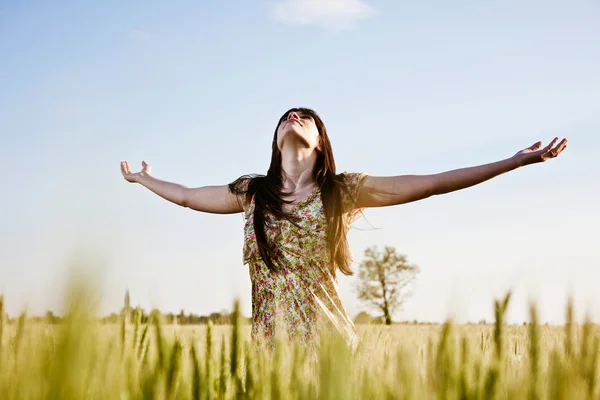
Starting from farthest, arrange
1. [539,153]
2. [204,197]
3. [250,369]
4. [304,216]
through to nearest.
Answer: [204,197] < [304,216] < [539,153] < [250,369]

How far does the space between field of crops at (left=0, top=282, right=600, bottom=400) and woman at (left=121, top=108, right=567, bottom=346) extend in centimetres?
297

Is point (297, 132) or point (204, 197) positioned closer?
point (297, 132)

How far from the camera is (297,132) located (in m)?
4.52

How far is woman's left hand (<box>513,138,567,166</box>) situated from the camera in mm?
3836

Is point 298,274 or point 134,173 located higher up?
point 134,173

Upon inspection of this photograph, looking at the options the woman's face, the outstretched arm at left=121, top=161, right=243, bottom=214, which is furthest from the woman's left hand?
the outstretched arm at left=121, top=161, right=243, bottom=214

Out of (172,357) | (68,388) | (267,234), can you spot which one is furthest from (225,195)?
(68,388)

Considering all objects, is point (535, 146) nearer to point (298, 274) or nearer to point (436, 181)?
point (436, 181)

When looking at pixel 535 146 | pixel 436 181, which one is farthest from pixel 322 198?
pixel 535 146

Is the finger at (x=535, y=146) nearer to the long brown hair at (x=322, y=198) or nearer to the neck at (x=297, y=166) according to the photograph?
the long brown hair at (x=322, y=198)

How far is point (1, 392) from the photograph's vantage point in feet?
2.88

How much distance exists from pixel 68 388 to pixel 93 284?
0.41 ft

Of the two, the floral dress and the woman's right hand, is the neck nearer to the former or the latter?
the floral dress

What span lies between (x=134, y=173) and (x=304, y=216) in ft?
5.31
